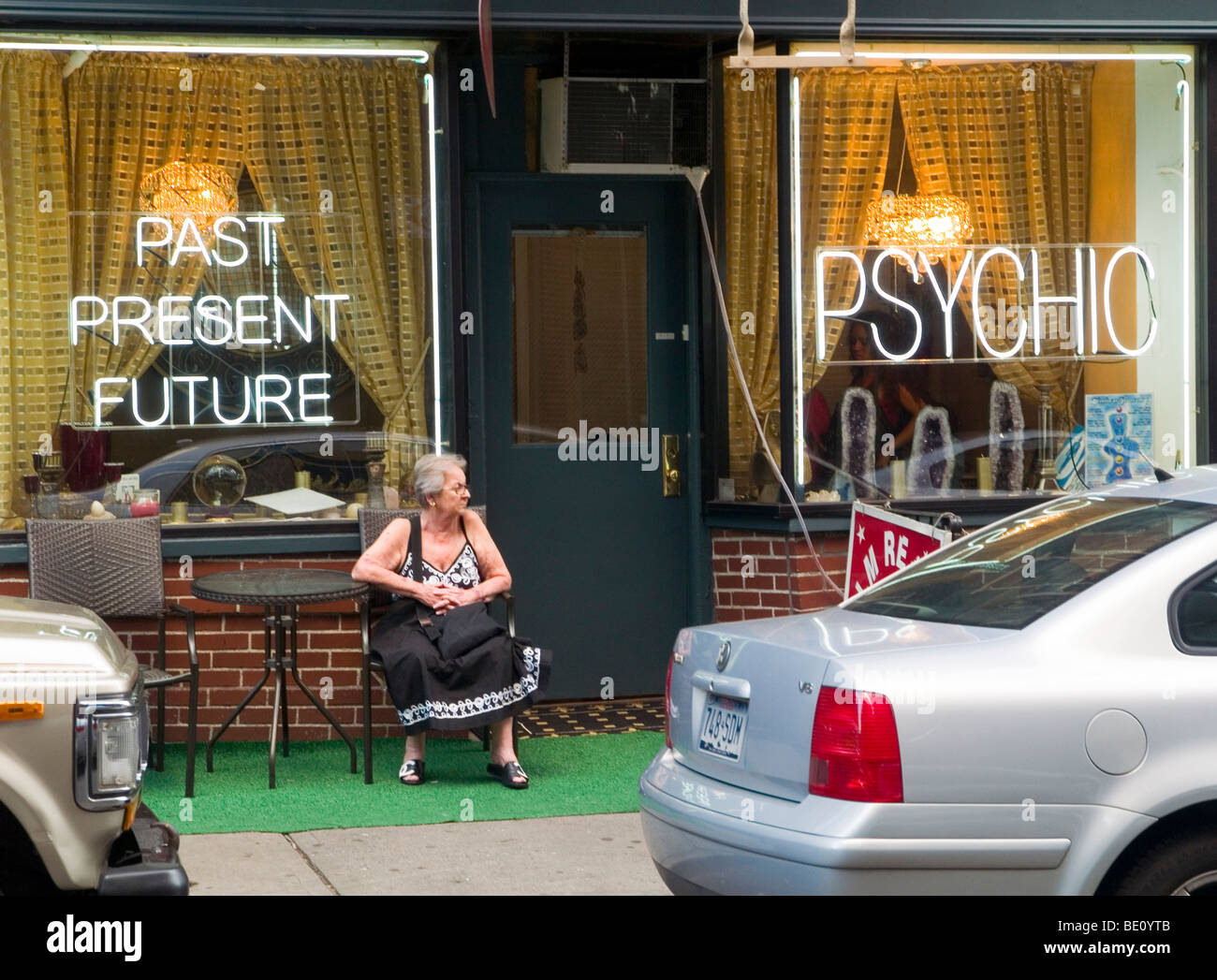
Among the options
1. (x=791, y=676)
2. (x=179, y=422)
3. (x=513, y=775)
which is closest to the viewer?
(x=791, y=676)

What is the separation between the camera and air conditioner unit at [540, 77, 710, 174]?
8258 millimetres

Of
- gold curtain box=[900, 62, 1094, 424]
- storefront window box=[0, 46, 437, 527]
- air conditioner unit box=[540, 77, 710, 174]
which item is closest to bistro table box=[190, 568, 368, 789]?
storefront window box=[0, 46, 437, 527]

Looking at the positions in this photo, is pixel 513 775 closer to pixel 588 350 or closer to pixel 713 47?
pixel 588 350

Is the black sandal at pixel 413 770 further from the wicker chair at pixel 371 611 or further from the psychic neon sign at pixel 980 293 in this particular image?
the psychic neon sign at pixel 980 293

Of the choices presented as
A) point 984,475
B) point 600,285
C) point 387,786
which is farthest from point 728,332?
point 387,786

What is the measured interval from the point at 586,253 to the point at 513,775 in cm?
295

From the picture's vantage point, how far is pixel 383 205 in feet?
26.7

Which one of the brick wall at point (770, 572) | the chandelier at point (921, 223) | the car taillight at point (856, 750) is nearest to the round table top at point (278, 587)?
the brick wall at point (770, 572)

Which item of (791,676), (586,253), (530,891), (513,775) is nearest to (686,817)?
(791,676)

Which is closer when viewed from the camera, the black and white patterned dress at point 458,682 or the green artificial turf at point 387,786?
the green artificial turf at point 387,786

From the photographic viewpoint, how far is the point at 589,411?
855cm

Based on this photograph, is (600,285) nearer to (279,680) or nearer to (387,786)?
(279,680)

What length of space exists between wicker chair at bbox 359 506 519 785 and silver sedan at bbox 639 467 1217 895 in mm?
3099

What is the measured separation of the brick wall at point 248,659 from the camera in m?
7.76
